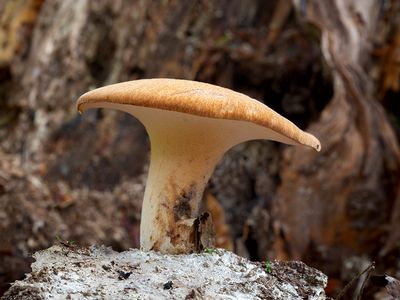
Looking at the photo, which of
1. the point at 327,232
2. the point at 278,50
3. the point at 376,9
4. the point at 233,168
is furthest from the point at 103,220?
the point at 376,9

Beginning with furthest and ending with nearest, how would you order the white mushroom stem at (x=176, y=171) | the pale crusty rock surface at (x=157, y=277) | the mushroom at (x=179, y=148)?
the white mushroom stem at (x=176, y=171) < the mushroom at (x=179, y=148) < the pale crusty rock surface at (x=157, y=277)

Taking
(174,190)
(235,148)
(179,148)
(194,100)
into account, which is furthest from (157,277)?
(235,148)

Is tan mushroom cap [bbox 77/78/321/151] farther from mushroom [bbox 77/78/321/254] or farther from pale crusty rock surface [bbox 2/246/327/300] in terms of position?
pale crusty rock surface [bbox 2/246/327/300]

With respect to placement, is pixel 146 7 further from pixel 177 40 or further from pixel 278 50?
pixel 278 50

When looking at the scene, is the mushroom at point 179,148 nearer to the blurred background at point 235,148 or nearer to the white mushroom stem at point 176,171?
the white mushroom stem at point 176,171

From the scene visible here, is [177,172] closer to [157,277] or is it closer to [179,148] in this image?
[179,148]

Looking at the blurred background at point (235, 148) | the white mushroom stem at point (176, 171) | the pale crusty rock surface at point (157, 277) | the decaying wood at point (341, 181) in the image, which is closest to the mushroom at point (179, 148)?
the white mushroom stem at point (176, 171)
